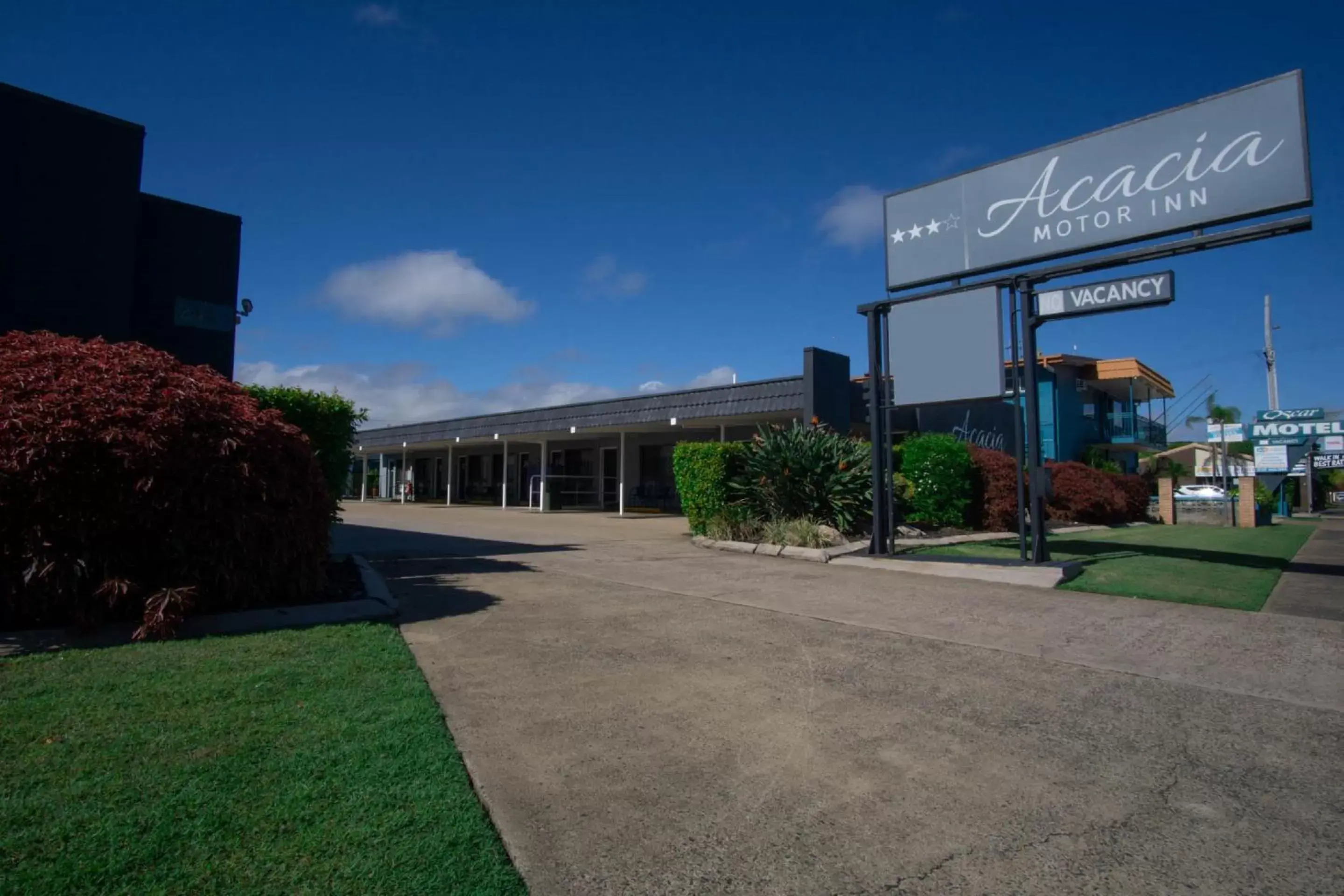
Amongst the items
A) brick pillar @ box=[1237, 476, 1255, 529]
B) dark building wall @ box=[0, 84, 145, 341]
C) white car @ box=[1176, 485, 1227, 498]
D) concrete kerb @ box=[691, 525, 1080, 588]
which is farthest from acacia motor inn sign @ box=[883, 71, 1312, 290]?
white car @ box=[1176, 485, 1227, 498]

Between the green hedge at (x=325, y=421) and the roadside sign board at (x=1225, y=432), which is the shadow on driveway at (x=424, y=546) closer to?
the green hedge at (x=325, y=421)

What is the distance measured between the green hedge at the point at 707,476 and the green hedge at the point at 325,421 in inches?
267

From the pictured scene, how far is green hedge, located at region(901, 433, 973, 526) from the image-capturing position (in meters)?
15.6

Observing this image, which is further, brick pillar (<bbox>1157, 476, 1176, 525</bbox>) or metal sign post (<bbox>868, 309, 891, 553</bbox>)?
brick pillar (<bbox>1157, 476, 1176, 525</bbox>)

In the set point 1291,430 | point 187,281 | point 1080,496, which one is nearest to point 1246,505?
point 1080,496

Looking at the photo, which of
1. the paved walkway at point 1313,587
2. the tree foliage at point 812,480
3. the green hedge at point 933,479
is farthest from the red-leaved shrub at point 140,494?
the green hedge at point 933,479

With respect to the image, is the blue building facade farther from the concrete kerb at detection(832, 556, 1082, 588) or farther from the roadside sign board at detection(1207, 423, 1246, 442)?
the concrete kerb at detection(832, 556, 1082, 588)

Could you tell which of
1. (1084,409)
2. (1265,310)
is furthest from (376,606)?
(1265,310)

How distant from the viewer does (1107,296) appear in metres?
10.5

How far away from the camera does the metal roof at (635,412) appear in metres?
19.6

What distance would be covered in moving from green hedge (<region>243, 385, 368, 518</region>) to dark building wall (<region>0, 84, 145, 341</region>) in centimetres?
225

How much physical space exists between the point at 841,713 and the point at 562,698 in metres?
1.65

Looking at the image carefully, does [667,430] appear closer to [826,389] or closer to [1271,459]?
[826,389]

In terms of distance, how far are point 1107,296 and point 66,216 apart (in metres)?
13.0
